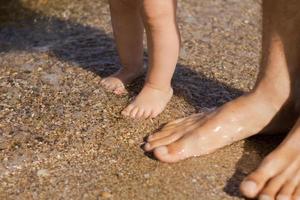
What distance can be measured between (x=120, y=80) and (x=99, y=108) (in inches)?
10.1

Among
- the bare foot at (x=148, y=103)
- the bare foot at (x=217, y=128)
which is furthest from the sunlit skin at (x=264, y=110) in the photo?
the bare foot at (x=148, y=103)

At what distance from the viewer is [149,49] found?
8.21 ft

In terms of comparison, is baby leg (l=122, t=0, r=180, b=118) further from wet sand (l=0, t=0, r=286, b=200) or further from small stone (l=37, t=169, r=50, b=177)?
small stone (l=37, t=169, r=50, b=177)

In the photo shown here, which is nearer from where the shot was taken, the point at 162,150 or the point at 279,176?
the point at 279,176

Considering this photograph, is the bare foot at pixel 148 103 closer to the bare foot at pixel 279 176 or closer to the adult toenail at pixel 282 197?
the bare foot at pixel 279 176

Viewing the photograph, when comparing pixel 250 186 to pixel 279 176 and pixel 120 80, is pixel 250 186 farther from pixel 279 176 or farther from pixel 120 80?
pixel 120 80

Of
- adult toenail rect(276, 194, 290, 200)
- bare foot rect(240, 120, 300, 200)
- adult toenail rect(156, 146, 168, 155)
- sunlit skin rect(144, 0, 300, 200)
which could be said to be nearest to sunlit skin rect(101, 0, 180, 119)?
sunlit skin rect(144, 0, 300, 200)

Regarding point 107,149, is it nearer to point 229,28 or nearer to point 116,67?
point 116,67

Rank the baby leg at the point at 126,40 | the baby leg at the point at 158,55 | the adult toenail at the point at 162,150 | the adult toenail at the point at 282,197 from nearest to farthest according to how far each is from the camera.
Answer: the adult toenail at the point at 282,197 < the adult toenail at the point at 162,150 < the baby leg at the point at 158,55 < the baby leg at the point at 126,40

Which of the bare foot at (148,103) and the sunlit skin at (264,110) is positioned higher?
the sunlit skin at (264,110)

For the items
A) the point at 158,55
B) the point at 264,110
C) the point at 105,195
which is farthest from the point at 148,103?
the point at 105,195

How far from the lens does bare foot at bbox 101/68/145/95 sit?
2.70 meters

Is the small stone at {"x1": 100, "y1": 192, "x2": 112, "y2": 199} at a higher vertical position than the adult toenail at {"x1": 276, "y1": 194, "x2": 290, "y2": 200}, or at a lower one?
lower

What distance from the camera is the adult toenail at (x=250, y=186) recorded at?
1989mm
